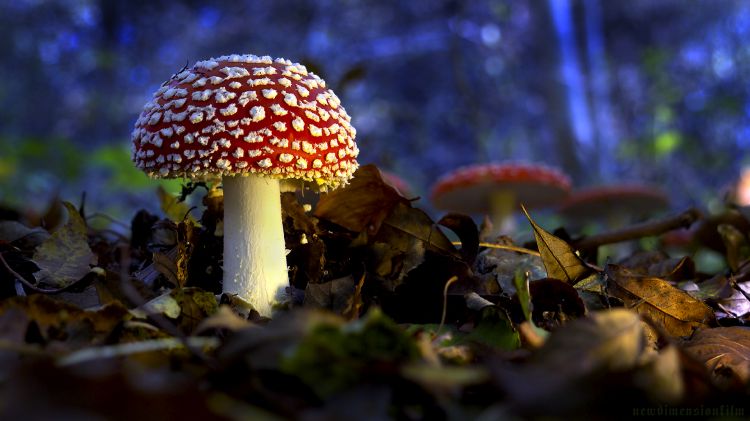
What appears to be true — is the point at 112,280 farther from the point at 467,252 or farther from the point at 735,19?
the point at 735,19

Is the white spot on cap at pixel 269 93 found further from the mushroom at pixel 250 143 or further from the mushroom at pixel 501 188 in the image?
the mushroom at pixel 501 188

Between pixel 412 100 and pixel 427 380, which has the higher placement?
pixel 412 100

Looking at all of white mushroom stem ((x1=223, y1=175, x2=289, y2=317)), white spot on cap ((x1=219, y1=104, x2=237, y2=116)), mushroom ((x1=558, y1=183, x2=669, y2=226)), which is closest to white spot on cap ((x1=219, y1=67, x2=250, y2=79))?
white spot on cap ((x1=219, y1=104, x2=237, y2=116))

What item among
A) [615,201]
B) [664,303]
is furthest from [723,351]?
[615,201]

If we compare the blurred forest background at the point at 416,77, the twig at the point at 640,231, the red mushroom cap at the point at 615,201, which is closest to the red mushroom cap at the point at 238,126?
the twig at the point at 640,231

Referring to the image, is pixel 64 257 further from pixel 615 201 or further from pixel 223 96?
pixel 615 201

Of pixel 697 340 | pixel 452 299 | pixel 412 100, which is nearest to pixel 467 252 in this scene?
pixel 452 299

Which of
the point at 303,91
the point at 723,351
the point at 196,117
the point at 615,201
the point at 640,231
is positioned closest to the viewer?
the point at 723,351
